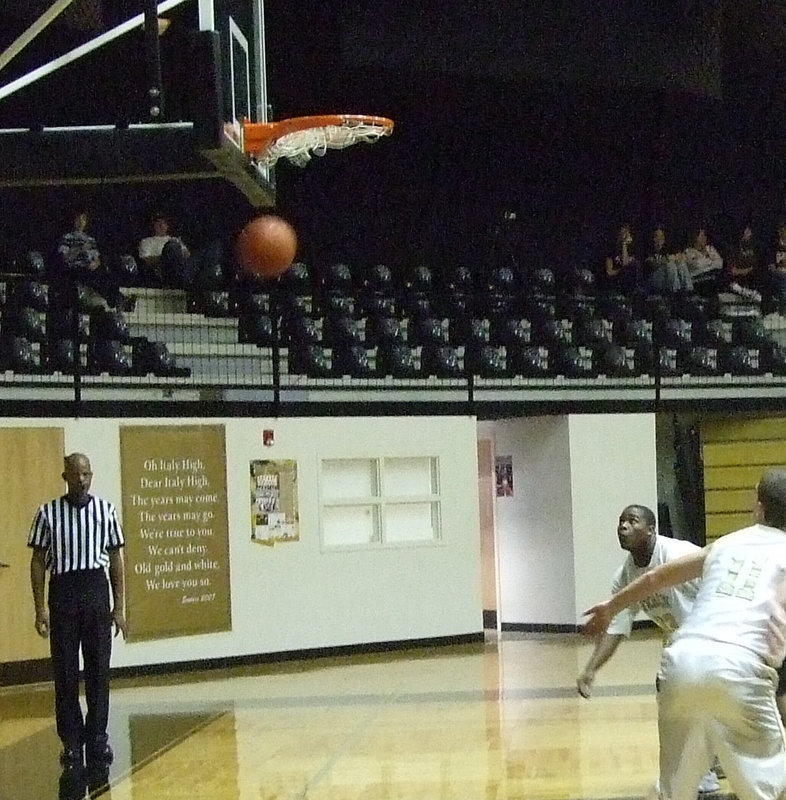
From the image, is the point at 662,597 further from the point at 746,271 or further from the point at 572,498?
the point at 746,271

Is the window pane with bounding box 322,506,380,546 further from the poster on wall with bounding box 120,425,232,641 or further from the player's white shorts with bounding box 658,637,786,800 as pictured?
the player's white shorts with bounding box 658,637,786,800

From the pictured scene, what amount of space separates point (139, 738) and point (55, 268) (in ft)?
24.0

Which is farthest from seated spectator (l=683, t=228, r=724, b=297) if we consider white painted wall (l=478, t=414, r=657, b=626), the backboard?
the backboard

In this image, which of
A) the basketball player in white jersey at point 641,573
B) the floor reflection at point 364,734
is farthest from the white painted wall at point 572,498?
the basketball player in white jersey at point 641,573

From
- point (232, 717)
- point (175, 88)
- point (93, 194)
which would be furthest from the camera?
point (93, 194)

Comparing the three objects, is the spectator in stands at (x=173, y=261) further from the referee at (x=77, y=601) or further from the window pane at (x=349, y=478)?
the referee at (x=77, y=601)

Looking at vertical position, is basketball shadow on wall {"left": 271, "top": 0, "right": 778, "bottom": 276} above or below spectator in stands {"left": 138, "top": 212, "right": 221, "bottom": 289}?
above

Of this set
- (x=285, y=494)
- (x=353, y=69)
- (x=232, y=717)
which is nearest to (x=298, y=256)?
(x=353, y=69)

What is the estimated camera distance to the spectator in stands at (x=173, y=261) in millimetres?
15789

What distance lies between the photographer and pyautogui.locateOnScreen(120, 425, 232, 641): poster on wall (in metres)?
13.0

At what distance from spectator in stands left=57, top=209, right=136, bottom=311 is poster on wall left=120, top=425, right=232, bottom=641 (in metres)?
2.22

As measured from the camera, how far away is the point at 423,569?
→ 48.3ft

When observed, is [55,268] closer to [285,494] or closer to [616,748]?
[285,494]

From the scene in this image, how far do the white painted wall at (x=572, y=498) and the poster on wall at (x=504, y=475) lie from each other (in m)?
0.11
